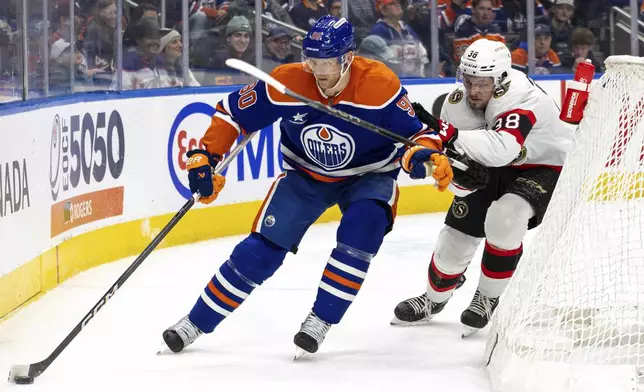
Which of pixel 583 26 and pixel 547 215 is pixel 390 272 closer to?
pixel 547 215

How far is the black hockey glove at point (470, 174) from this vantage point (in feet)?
12.5

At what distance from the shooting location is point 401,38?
7.62 m

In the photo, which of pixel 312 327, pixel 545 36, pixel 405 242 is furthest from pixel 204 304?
pixel 545 36

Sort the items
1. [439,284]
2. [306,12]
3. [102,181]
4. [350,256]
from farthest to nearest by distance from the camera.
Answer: [306,12]
[102,181]
[439,284]
[350,256]

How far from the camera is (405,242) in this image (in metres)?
6.41

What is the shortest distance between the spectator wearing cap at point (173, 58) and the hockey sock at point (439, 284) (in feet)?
8.39

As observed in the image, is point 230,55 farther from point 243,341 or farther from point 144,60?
point 243,341

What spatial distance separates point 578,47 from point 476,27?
2.75 ft

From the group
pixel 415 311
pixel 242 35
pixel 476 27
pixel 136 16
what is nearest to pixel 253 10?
pixel 242 35

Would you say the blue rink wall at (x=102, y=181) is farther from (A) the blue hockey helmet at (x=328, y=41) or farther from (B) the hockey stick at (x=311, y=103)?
(A) the blue hockey helmet at (x=328, y=41)

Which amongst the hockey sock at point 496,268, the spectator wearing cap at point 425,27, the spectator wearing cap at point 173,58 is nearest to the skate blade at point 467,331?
the hockey sock at point 496,268

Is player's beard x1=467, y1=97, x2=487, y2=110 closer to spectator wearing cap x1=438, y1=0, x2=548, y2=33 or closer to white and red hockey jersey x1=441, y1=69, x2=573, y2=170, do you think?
white and red hockey jersey x1=441, y1=69, x2=573, y2=170

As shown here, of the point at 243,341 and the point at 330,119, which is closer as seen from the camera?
the point at 330,119

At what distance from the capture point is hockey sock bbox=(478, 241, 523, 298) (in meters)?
4.07
